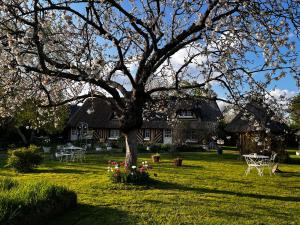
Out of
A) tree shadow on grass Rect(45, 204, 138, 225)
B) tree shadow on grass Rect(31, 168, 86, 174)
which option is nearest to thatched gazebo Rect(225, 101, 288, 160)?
tree shadow on grass Rect(45, 204, 138, 225)

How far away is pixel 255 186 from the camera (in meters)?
13.6

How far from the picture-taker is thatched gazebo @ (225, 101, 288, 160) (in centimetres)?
1124

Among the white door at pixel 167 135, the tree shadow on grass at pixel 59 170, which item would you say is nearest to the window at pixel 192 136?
the white door at pixel 167 135

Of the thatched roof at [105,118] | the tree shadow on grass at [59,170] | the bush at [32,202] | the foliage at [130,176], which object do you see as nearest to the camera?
the bush at [32,202]

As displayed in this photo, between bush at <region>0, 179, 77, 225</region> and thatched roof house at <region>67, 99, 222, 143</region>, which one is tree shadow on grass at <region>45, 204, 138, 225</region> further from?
thatched roof house at <region>67, 99, 222, 143</region>

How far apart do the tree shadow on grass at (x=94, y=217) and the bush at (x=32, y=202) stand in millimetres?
182

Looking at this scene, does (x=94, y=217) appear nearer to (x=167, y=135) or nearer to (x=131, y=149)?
(x=131, y=149)

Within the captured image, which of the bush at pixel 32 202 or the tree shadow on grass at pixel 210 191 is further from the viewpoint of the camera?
the tree shadow on grass at pixel 210 191

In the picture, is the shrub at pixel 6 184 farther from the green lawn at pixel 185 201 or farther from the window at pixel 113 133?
the window at pixel 113 133

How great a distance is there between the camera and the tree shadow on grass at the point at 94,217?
7969 millimetres

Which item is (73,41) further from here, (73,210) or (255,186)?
(255,186)

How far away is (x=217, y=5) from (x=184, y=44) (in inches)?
84.5

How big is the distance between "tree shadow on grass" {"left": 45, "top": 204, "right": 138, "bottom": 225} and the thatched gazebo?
4977mm

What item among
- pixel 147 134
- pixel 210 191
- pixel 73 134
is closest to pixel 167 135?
pixel 147 134
